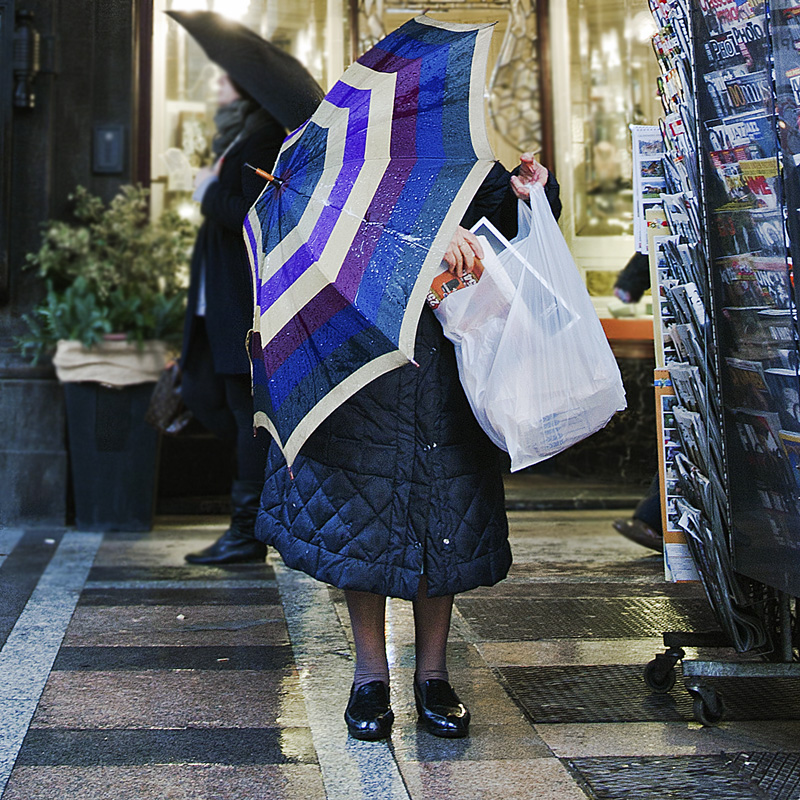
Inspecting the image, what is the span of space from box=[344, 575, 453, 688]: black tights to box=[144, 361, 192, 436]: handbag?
106 inches

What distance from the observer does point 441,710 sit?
8.49 ft

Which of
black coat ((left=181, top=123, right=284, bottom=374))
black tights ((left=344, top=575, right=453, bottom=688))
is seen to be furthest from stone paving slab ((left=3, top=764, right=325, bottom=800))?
black coat ((left=181, top=123, right=284, bottom=374))

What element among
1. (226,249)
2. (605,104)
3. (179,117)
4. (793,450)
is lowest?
(793,450)

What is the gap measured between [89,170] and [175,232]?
697 mm

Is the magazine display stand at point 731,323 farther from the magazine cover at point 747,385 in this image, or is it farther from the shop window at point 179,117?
the shop window at point 179,117

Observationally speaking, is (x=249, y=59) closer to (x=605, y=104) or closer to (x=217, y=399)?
(x=217, y=399)

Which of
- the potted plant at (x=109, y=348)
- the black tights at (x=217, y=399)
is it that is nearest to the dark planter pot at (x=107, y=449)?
the potted plant at (x=109, y=348)

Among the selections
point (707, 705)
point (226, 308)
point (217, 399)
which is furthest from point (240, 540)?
point (707, 705)

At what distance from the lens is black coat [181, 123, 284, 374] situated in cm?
442

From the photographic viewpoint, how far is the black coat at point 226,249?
4422 millimetres

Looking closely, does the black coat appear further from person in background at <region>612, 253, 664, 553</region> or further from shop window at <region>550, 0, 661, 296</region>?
shop window at <region>550, 0, 661, 296</region>

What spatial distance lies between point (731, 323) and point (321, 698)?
4.75ft

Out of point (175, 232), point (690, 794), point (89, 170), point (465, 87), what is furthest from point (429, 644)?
point (89, 170)

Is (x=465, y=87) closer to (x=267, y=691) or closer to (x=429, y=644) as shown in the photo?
(x=429, y=644)
